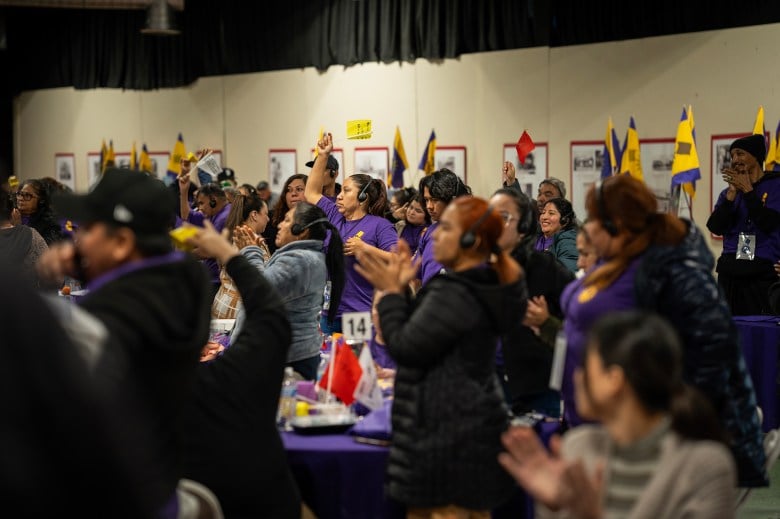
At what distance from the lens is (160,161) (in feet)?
44.8

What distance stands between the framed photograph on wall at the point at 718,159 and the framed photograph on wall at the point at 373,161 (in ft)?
12.3

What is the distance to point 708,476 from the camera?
2.12 metres

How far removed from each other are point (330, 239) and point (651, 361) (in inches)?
106

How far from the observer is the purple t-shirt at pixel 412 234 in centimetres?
734

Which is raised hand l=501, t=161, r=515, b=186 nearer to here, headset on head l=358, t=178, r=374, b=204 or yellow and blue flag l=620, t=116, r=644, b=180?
headset on head l=358, t=178, r=374, b=204

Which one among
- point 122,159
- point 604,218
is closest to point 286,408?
point 604,218

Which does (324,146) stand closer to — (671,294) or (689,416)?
(671,294)

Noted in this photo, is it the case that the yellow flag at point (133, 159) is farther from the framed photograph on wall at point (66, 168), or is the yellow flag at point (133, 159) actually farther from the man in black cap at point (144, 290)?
the man in black cap at point (144, 290)

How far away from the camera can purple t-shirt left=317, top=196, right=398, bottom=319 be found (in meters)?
5.61

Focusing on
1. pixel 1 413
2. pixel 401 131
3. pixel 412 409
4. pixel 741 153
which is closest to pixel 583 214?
pixel 401 131

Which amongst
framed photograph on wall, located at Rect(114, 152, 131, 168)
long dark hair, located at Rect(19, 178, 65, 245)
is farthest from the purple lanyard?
framed photograph on wall, located at Rect(114, 152, 131, 168)

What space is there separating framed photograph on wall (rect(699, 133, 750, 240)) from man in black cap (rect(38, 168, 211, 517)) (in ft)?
23.9

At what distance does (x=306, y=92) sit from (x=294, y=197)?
4.92 meters

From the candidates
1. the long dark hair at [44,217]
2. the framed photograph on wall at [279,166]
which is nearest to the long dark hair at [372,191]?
the long dark hair at [44,217]
